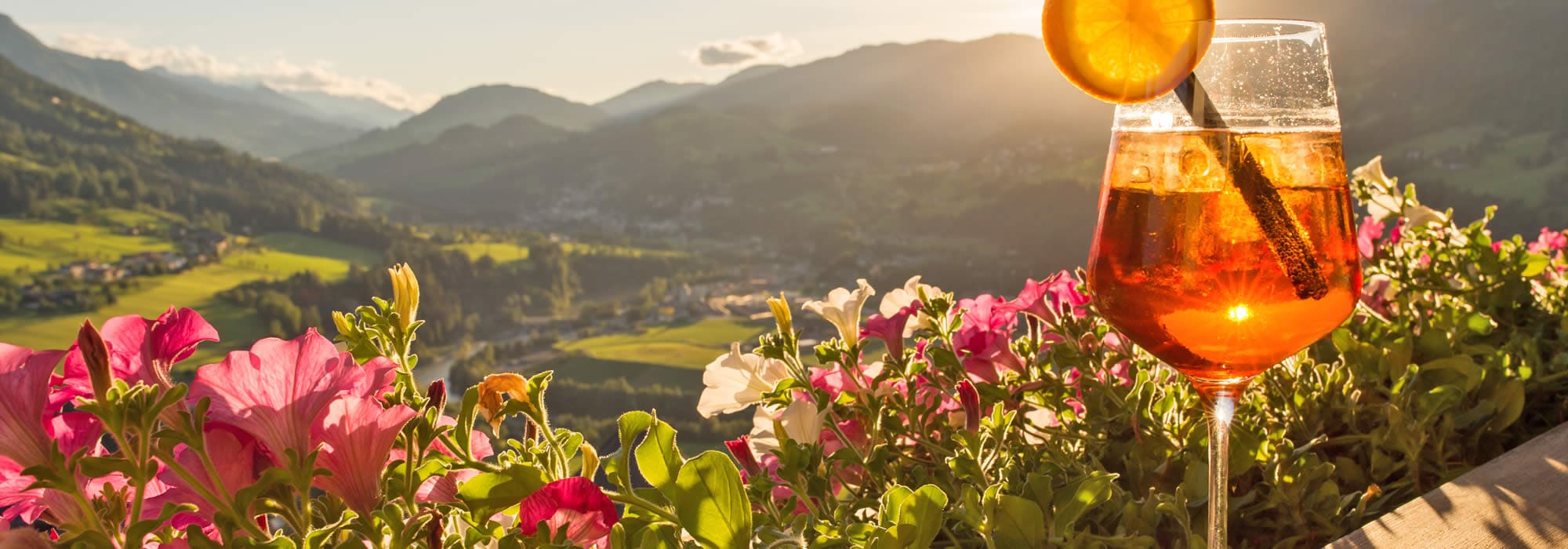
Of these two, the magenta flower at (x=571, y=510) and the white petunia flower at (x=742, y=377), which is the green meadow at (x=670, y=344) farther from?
the magenta flower at (x=571, y=510)

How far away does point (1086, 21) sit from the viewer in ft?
3.34

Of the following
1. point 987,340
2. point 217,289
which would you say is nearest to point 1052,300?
point 987,340

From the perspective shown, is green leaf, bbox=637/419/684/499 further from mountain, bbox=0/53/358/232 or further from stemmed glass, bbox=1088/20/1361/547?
mountain, bbox=0/53/358/232

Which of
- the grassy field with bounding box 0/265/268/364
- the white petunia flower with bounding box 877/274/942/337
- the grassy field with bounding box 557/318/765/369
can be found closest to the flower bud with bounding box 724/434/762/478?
the white petunia flower with bounding box 877/274/942/337

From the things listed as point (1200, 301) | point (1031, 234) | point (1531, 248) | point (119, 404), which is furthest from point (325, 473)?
point (1031, 234)

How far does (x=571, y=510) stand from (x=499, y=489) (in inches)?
2.0

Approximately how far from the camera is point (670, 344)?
56125 mm

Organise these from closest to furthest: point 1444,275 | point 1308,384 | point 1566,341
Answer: point 1308,384 < point 1566,341 < point 1444,275

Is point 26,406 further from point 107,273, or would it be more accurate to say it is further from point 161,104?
point 161,104

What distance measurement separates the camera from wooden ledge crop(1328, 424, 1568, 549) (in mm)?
896

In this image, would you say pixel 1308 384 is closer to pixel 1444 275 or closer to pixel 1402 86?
pixel 1444 275

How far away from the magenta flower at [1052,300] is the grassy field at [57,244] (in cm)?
8551

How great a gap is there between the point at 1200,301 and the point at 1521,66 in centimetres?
6694

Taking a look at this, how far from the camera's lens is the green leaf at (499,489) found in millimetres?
590
